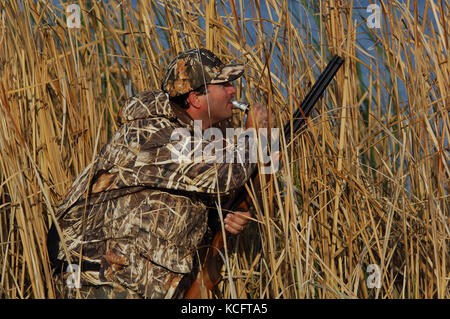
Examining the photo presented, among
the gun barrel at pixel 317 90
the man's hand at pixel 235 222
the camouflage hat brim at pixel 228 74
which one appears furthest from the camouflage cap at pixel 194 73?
the man's hand at pixel 235 222

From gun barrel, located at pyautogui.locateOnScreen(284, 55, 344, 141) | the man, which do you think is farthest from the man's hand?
gun barrel, located at pyautogui.locateOnScreen(284, 55, 344, 141)

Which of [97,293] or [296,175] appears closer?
[97,293]

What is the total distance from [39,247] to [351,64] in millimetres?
1324

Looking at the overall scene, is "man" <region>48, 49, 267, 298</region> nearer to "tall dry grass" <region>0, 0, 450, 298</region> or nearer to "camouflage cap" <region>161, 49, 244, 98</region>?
"camouflage cap" <region>161, 49, 244, 98</region>

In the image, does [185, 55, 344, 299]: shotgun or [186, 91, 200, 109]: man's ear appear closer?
[185, 55, 344, 299]: shotgun

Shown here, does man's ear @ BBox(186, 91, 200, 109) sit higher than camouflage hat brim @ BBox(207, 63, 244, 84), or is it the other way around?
camouflage hat brim @ BBox(207, 63, 244, 84)

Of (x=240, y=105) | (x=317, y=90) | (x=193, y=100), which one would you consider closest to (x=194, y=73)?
(x=193, y=100)

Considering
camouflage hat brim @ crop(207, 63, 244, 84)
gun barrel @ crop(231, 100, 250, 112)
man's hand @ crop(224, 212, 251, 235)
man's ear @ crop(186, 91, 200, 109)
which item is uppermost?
camouflage hat brim @ crop(207, 63, 244, 84)

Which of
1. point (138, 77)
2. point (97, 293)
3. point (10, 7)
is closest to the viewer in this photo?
point (97, 293)

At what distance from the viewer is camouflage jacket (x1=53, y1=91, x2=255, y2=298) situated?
2268 mm

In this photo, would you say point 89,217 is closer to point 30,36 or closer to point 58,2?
point 30,36

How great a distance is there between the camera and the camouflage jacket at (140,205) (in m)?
2.27

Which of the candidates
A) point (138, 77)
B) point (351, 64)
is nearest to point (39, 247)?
point (138, 77)
